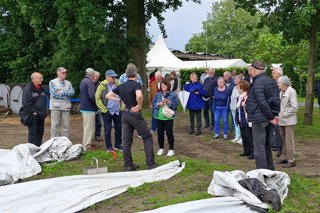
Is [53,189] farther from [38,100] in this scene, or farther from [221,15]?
[221,15]

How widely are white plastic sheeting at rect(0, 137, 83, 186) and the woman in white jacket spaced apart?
13.9 ft

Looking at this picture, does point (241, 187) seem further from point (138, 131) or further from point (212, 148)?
point (212, 148)

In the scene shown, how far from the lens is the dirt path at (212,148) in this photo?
8.58 meters

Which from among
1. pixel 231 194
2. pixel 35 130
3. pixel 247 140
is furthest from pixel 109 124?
pixel 231 194

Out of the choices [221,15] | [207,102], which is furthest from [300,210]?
[221,15]

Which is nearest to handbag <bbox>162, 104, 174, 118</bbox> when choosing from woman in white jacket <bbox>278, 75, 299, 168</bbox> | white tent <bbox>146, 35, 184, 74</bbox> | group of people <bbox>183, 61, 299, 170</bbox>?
group of people <bbox>183, 61, 299, 170</bbox>

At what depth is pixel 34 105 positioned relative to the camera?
9.14 metres

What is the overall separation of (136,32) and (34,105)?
10966 millimetres

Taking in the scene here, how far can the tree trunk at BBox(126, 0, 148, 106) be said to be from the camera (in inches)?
752

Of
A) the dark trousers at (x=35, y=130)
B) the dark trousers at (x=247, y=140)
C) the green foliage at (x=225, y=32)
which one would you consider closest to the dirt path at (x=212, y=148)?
the dark trousers at (x=247, y=140)

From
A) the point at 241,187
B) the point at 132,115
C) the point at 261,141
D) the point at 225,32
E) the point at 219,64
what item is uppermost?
the point at 225,32

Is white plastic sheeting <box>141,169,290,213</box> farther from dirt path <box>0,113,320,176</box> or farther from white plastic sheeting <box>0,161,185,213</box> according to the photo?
dirt path <box>0,113,320,176</box>

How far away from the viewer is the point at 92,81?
9875 millimetres

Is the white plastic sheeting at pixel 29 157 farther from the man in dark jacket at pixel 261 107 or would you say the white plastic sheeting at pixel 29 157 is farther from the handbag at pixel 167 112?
the man in dark jacket at pixel 261 107
